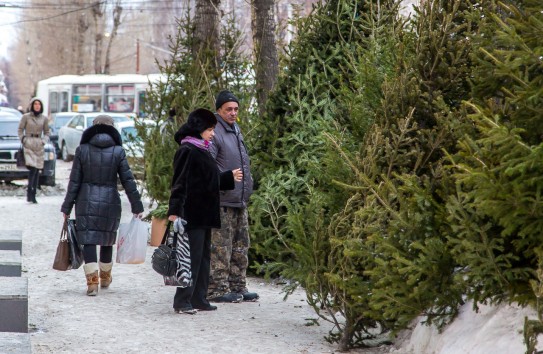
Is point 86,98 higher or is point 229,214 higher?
point 86,98

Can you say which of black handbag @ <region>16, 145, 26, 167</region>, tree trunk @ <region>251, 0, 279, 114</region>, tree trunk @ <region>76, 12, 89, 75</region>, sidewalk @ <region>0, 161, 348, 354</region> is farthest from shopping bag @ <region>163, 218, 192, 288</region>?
tree trunk @ <region>76, 12, 89, 75</region>

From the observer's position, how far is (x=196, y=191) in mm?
9164

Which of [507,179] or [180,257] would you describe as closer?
[507,179]

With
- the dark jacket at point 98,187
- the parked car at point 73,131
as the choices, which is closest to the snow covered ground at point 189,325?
the dark jacket at point 98,187

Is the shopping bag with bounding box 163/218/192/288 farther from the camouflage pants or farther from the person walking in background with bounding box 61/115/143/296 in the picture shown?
the person walking in background with bounding box 61/115/143/296

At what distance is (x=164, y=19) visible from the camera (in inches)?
3831

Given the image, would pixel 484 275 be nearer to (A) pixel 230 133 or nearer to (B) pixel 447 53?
(B) pixel 447 53

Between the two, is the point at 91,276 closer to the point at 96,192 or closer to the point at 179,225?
the point at 96,192

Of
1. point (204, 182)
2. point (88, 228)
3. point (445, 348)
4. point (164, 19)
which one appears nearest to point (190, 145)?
point (204, 182)

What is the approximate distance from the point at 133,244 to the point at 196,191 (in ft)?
4.57

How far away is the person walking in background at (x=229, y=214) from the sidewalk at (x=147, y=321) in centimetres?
25

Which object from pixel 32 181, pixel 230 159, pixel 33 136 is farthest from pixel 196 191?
pixel 32 181

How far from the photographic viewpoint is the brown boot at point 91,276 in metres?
10.3

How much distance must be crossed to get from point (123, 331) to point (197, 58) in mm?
7019
